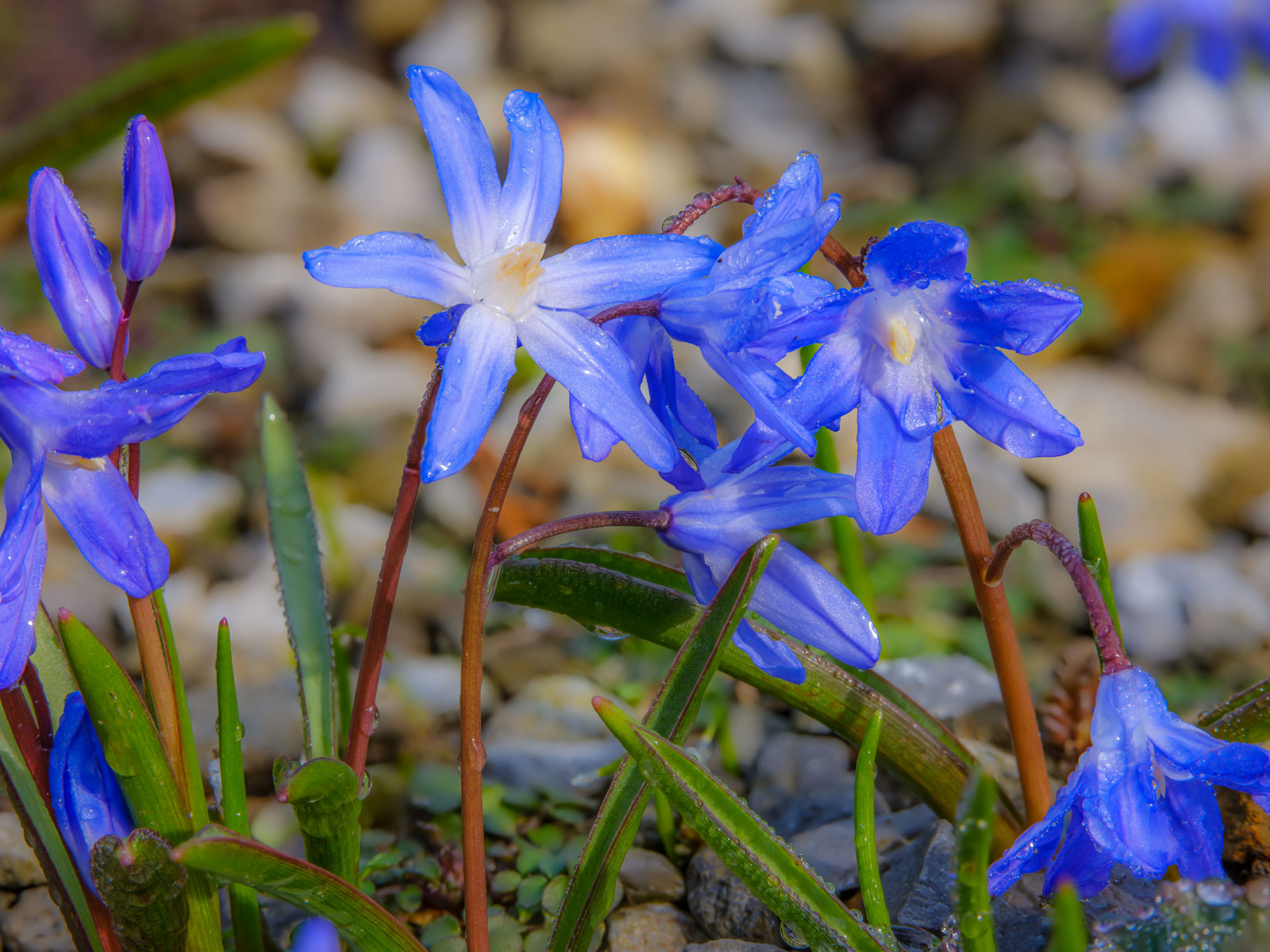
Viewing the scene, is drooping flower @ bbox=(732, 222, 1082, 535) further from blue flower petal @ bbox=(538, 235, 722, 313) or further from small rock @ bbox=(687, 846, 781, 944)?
small rock @ bbox=(687, 846, 781, 944)

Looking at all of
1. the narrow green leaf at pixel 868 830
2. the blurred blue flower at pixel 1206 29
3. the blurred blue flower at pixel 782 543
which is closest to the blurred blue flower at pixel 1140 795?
the narrow green leaf at pixel 868 830

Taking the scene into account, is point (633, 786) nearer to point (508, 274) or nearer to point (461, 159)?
point (508, 274)

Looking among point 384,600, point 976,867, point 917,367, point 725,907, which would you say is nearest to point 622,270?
point 917,367

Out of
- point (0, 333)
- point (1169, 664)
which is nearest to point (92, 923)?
point (0, 333)

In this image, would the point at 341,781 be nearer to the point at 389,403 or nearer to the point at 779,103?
the point at 389,403

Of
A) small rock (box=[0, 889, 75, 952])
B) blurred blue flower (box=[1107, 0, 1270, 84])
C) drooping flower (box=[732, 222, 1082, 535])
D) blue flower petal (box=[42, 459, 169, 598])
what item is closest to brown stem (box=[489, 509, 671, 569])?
drooping flower (box=[732, 222, 1082, 535])
